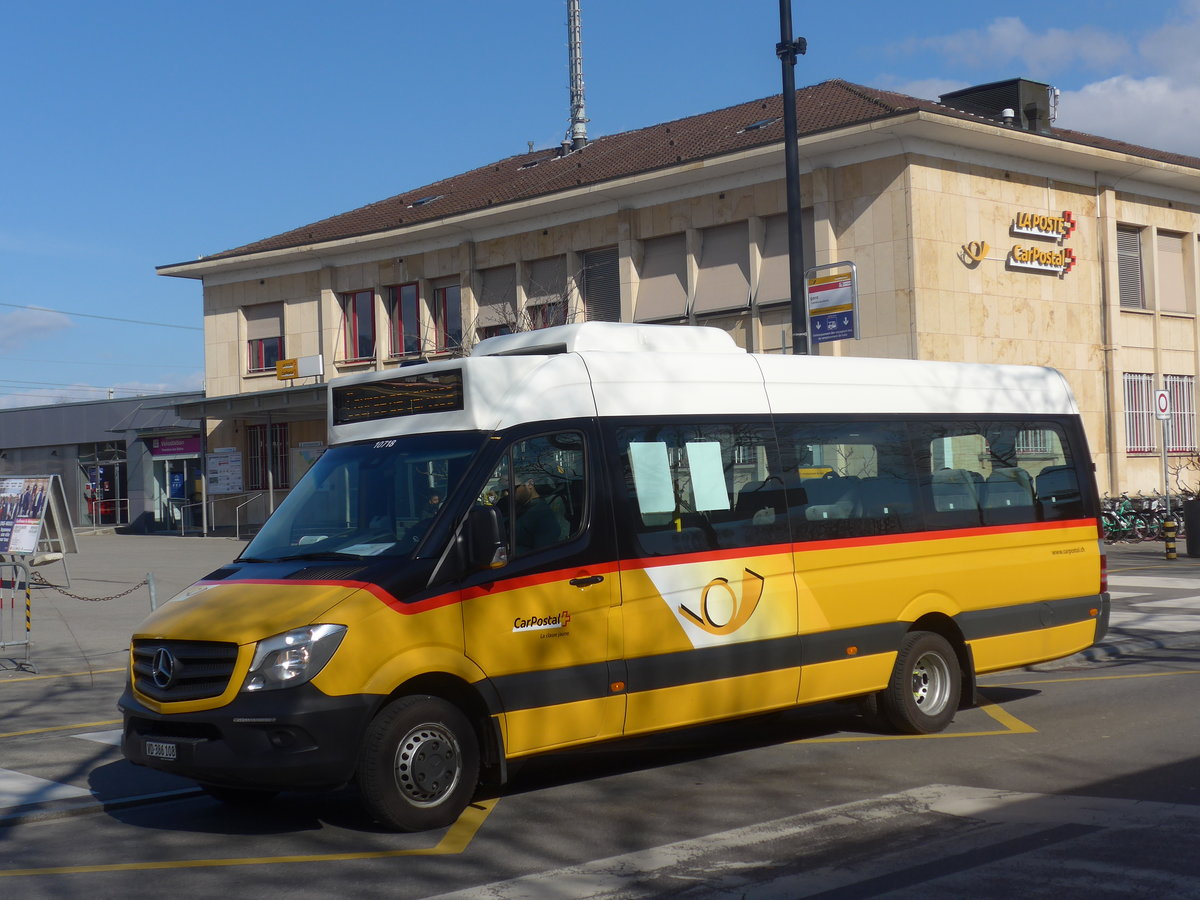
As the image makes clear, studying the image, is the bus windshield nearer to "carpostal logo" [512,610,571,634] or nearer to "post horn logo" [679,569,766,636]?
"carpostal logo" [512,610,571,634]

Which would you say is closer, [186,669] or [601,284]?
[186,669]

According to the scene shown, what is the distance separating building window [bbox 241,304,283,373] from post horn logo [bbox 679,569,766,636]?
1457 inches

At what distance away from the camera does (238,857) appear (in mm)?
6883

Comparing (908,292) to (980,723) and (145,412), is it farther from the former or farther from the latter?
(145,412)

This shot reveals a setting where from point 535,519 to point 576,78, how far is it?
44.4 meters

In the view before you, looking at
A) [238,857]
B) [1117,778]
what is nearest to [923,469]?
[1117,778]

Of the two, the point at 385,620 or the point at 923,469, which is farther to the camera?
the point at 923,469

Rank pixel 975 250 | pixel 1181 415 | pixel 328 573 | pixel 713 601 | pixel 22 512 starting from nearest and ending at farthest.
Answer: pixel 328 573 < pixel 713 601 < pixel 22 512 < pixel 975 250 < pixel 1181 415

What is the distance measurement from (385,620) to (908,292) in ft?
79.2

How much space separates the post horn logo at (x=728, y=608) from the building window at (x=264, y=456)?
3617 centimetres

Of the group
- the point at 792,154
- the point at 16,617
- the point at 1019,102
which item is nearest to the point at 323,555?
the point at 792,154

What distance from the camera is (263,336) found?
1741 inches

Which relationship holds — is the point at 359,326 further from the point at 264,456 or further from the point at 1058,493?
the point at 1058,493

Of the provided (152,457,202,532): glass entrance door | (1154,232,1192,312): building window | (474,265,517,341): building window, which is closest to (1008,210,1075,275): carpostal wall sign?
(1154,232,1192,312): building window
